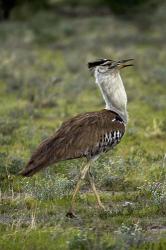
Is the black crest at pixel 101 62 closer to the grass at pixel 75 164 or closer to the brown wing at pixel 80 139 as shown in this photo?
the brown wing at pixel 80 139

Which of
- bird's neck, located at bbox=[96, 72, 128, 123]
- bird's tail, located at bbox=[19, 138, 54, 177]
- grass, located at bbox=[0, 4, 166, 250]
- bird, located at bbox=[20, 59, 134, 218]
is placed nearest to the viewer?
grass, located at bbox=[0, 4, 166, 250]

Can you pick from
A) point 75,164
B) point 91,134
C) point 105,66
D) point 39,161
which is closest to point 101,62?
point 105,66

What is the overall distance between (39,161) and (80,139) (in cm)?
52

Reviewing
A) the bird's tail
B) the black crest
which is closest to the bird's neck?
the black crest

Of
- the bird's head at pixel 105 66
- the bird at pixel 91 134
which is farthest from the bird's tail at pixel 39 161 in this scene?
the bird's head at pixel 105 66

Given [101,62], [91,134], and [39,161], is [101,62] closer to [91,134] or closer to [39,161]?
[91,134]

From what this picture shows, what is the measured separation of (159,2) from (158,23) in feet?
17.9

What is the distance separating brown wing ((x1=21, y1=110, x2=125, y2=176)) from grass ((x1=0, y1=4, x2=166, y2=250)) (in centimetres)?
59

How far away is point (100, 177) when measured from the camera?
9430 millimetres

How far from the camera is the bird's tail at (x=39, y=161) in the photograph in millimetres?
7367

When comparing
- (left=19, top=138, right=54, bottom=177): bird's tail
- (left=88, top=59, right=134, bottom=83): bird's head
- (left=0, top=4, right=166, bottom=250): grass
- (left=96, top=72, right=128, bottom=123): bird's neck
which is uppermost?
(left=88, top=59, right=134, bottom=83): bird's head

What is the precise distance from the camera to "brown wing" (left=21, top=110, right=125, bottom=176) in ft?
24.5

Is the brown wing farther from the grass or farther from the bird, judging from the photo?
the grass

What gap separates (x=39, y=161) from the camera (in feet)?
24.3
